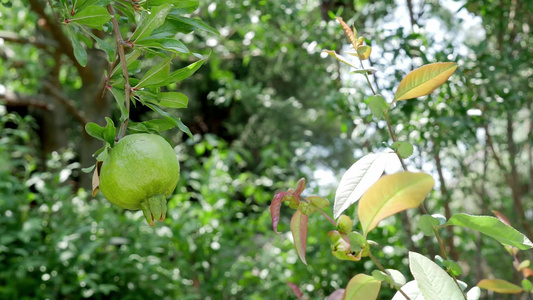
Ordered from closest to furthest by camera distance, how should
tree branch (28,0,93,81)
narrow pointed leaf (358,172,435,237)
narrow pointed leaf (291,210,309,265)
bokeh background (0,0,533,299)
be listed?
narrow pointed leaf (358,172,435,237) < narrow pointed leaf (291,210,309,265) < bokeh background (0,0,533,299) < tree branch (28,0,93,81)

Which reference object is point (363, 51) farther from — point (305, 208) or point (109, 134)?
point (109, 134)

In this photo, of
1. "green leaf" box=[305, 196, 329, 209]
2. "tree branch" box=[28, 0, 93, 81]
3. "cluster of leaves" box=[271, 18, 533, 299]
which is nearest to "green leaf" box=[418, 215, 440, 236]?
"cluster of leaves" box=[271, 18, 533, 299]

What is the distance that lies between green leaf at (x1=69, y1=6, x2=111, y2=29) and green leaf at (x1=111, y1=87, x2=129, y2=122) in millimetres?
85

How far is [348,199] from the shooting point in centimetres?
47

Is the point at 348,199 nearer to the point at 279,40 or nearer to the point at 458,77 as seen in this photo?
the point at 458,77

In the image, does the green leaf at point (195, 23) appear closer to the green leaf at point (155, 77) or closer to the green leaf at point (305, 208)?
the green leaf at point (155, 77)

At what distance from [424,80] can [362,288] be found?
0.24 meters

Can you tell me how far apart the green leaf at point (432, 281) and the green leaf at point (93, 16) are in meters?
0.45

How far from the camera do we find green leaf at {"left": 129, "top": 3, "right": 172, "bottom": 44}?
58 centimetres

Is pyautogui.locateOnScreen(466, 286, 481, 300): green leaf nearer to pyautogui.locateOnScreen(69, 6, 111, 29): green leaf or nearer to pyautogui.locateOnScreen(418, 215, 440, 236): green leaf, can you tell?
pyautogui.locateOnScreen(418, 215, 440, 236): green leaf

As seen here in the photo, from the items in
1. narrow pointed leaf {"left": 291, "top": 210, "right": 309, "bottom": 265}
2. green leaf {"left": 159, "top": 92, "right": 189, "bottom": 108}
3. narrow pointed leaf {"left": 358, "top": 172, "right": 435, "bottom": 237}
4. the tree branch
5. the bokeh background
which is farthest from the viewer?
the tree branch

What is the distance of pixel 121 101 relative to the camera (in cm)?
61

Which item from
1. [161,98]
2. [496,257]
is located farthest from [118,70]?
[496,257]

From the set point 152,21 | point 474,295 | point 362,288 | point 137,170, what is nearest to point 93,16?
point 152,21
